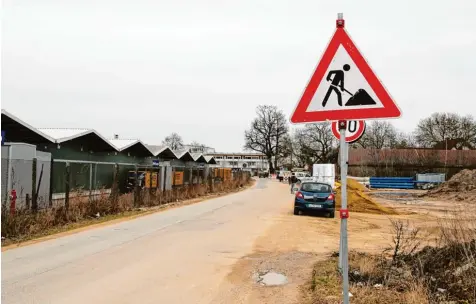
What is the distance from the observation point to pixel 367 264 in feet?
23.7

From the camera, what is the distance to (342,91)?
410 centimetres

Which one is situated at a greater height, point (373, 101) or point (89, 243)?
point (373, 101)

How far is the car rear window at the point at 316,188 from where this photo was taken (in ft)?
62.8

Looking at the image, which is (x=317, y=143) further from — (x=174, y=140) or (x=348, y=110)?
(x=348, y=110)

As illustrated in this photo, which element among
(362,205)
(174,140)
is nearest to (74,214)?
(362,205)

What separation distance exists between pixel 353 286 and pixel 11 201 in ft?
31.7

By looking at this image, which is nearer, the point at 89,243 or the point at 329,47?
the point at 329,47

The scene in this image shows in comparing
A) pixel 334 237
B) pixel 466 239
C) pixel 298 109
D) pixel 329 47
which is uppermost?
pixel 329 47

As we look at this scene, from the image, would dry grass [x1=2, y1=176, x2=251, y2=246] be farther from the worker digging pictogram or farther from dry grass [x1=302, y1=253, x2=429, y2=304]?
the worker digging pictogram

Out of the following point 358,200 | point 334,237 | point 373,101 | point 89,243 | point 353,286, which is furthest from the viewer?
point 358,200

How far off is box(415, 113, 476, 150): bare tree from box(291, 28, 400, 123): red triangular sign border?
74.2m

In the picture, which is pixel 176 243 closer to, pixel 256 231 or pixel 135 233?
pixel 135 233

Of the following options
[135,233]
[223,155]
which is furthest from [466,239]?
[223,155]

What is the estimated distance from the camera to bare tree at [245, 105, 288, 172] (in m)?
97.4
